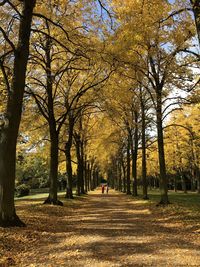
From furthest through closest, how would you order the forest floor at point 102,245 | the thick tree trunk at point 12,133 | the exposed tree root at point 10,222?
the thick tree trunk at point 12,133 < the exposed tree root at point 10,222 < the forest floor at point 102,245

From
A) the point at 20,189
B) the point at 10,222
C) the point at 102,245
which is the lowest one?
the point at 102,245

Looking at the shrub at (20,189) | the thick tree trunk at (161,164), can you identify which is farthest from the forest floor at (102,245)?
the shrub at (20,189)

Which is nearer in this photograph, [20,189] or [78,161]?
[78,161]

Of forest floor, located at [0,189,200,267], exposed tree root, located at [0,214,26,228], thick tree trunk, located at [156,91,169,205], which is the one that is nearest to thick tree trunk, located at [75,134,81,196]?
thick tree trunk, located at [156,91,169,205]

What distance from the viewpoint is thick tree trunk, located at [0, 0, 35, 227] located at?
29.5 ft

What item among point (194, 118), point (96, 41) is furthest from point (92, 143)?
point (96, 41)

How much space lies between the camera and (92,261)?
226 inches

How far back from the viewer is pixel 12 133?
9.18m

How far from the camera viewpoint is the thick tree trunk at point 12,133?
898 cm

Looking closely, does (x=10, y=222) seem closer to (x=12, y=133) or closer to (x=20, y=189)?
(x=12, y=133)

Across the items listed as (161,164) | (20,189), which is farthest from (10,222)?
(20,189)

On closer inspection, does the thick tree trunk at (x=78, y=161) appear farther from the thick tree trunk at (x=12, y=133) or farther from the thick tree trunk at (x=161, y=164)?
the thick tree trunk at (x=12, y=133)

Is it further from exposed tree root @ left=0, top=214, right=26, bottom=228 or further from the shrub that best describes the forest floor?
the shrub

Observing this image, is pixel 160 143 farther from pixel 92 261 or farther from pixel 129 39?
pixel 92 261
